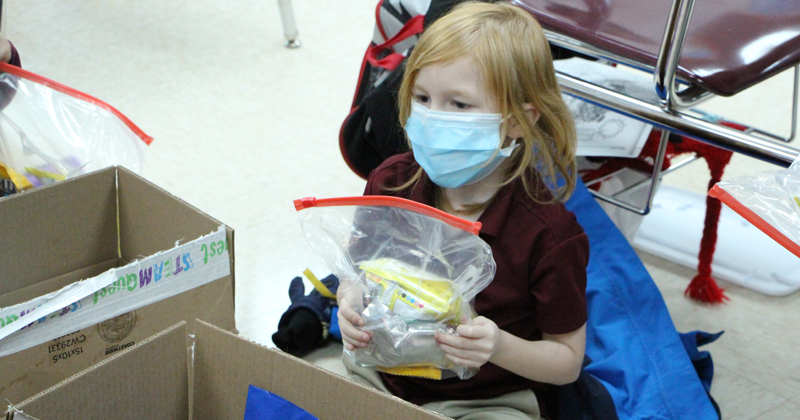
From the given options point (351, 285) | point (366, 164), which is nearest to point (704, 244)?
point (366, 164)

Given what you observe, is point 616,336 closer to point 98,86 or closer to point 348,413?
point 348,413

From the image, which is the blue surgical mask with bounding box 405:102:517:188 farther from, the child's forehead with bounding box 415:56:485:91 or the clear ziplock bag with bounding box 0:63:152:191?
the clear ziplock bag with bounding box 0:63:152:191

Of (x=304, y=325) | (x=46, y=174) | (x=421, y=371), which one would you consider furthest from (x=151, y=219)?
(x=421, y=371)

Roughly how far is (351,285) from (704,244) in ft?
2.80

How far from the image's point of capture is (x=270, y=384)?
0.78 metres

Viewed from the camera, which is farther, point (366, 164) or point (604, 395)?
point (366, 164)

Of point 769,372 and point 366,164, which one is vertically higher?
point 366,164

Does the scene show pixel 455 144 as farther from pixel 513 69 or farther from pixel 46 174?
pixel 46 174

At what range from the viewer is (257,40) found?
2.52 meters

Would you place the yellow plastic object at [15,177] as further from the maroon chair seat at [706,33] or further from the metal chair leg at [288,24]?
the metal chair leg at [288,24]

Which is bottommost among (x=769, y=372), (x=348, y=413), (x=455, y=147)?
(x=769, y=372)

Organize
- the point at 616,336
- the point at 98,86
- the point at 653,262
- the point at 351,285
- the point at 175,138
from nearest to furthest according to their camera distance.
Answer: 1. the point at 351,285
2. the point at 616,336
3. the point at 653,262
4. the point at 175,138
5. the point at 98,86

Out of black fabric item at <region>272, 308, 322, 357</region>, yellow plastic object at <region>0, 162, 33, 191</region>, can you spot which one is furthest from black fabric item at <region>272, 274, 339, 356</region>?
yellow plastic object at <region>0, 162, 33, 191</region>

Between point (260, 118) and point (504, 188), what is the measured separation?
4.26ft
